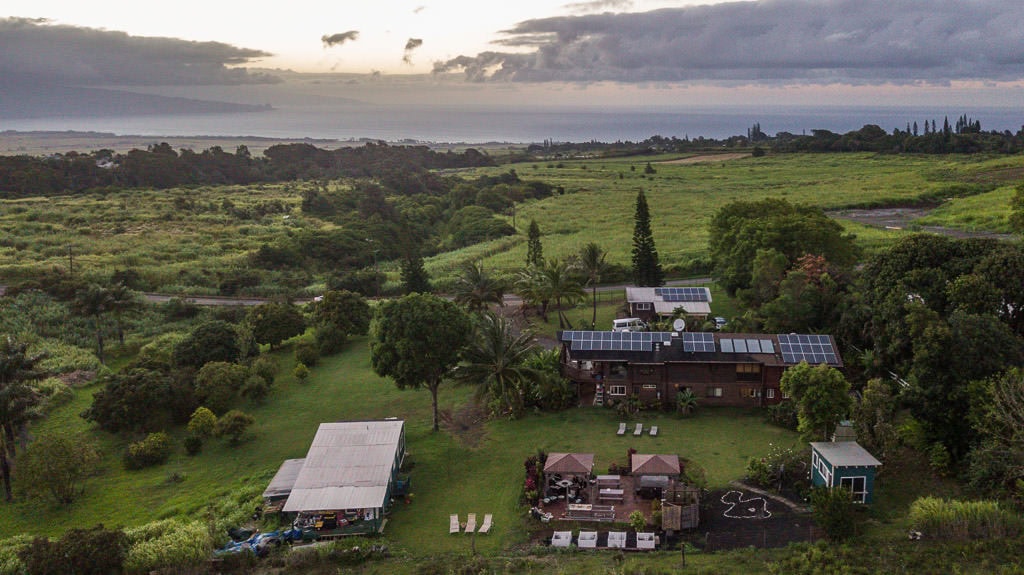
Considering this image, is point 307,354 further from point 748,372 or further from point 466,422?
point 748,372

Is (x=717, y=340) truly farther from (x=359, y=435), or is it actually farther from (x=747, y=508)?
(x=359, y=435)

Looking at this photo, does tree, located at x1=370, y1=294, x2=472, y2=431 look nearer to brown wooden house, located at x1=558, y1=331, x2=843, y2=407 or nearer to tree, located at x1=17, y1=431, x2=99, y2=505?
brown wooden house, located at x1=558, y1=331, x2=843, y2=407

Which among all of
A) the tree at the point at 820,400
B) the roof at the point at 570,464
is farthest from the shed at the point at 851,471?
the roof at the point at 570,464

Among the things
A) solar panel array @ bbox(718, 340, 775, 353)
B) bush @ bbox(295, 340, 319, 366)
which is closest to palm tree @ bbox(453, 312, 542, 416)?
solar panel array @ bbox(718, 340, 775, 353)

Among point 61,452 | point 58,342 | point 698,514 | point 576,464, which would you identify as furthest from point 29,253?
point 698,514

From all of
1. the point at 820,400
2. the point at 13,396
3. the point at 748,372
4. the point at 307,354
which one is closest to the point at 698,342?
the point at 748,372

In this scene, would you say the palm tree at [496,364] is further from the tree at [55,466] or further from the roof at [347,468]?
the tree at [55,466]
